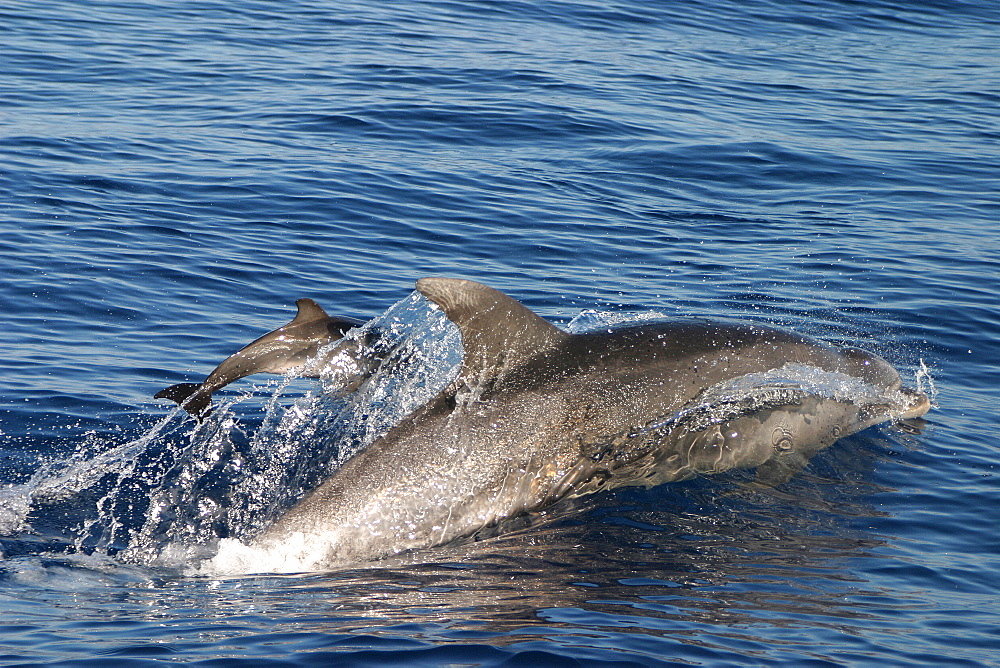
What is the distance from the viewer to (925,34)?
3538 cm

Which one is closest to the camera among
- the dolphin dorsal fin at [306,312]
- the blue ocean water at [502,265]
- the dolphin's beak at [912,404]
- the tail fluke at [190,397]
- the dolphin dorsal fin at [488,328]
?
the blue ocean water at [502,265]

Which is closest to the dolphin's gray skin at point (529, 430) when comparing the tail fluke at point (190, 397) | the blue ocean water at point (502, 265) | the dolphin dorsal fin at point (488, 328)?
the dolphin dorsal fin at point (488, 328)

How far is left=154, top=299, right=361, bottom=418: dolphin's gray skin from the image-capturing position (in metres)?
9.23

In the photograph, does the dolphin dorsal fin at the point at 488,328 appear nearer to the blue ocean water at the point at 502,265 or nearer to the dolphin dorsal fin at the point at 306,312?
the blue ocean water at the point at 502,265

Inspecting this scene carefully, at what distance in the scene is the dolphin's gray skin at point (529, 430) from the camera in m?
8.38

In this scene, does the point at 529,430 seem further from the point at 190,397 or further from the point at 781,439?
the point at 190,397

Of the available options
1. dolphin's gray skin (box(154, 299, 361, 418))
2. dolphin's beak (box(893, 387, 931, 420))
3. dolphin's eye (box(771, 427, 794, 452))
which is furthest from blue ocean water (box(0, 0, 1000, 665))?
dolphin's gray skin (box(154, 299, 361, 418))

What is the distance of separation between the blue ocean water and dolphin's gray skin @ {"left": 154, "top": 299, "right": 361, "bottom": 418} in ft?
2.84

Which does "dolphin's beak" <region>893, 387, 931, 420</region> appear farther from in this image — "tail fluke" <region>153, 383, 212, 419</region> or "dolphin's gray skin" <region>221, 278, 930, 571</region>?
"tail fluke" <region>153, 383, 212, 419</region>

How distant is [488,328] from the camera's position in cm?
856

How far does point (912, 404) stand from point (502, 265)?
604 centimetres

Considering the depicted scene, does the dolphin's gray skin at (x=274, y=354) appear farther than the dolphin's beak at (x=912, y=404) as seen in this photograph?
No

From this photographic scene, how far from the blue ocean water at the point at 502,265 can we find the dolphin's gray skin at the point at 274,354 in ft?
2.84

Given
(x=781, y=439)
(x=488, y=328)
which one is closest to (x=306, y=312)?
(x=488, y=328)
